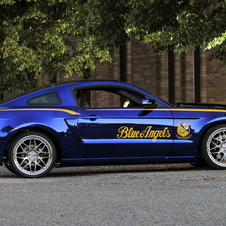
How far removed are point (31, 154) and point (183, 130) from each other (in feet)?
7.71

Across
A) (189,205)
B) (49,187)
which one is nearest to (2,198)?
(49,187)

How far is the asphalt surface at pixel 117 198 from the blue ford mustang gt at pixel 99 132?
0.28 m

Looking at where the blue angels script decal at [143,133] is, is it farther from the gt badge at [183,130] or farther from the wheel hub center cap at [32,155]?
the wheel hub center cap at [32,155]

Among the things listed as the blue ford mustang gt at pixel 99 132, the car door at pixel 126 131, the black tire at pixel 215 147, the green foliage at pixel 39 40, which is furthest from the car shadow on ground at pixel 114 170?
the green foliage at pixel 39 40

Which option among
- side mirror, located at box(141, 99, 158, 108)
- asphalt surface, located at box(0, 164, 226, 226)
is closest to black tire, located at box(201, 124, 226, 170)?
asphalt surface, located at box(0, 164, 226, 226)

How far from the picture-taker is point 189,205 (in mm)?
6645

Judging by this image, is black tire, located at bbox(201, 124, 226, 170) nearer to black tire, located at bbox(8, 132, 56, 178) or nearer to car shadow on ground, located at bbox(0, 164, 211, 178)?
car shadow on ground, located at bbox(0, 164, 211, 178)

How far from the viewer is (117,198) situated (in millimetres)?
7195

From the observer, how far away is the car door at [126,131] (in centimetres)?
923

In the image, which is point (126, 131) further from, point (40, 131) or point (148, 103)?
point (40, 131)

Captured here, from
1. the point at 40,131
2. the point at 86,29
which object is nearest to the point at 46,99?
the point at 40,131

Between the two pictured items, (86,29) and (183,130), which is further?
(86,29)

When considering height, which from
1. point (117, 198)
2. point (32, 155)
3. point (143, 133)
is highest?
point (143, 133)

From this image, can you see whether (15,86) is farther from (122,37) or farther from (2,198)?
(2,198)
